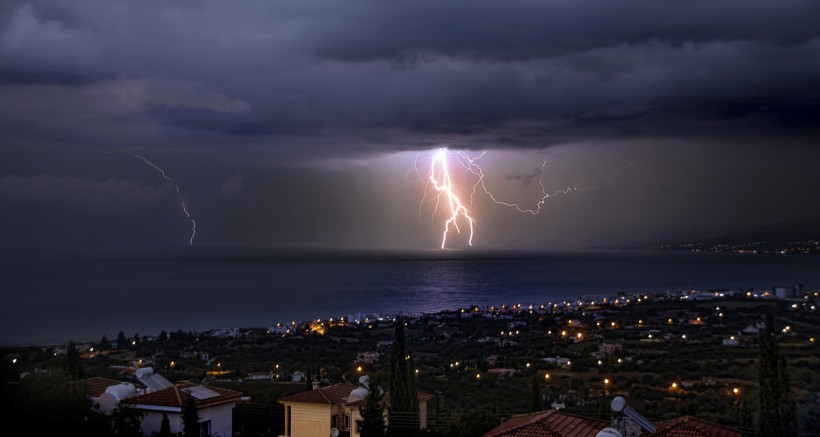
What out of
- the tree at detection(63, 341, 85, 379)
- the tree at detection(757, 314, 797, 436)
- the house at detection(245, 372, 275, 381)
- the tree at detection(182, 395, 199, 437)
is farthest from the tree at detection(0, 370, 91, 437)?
the house at detection(245, 372, 275, 381)

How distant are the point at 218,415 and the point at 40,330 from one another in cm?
3803

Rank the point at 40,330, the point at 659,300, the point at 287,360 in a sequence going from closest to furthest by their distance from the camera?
the point at 287,360 < the point at 40,330 < the point at 659,300

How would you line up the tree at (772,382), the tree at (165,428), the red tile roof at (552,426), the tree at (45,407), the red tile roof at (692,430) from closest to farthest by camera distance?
the tree at (45,407) → the red tile roof at (692,430) → the red tile roof at (552,426) → the tree at (165,428) → the tree at (772,382)

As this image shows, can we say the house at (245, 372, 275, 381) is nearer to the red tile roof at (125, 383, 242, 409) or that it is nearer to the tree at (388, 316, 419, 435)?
the tree at (388, 316, 419, 435)

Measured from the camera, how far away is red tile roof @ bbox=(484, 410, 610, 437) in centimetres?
791

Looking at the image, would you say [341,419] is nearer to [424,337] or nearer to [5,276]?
[424,337]

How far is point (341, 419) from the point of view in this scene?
1084 cm

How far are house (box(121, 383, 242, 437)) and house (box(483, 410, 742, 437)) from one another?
4.33 meters

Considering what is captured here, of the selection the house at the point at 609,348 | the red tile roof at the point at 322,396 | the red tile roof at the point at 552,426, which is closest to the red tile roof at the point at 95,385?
the red tile roof at the point at 322,396

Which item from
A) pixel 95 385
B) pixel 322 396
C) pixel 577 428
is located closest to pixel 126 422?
pixel 95 385

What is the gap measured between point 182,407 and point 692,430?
6529mm

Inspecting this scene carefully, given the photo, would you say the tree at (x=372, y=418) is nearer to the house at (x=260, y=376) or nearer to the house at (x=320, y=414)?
the house at (x=320, y=414)

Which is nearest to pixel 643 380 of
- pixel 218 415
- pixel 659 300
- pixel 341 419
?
pixel 341 419

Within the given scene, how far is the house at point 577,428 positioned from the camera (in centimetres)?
757
